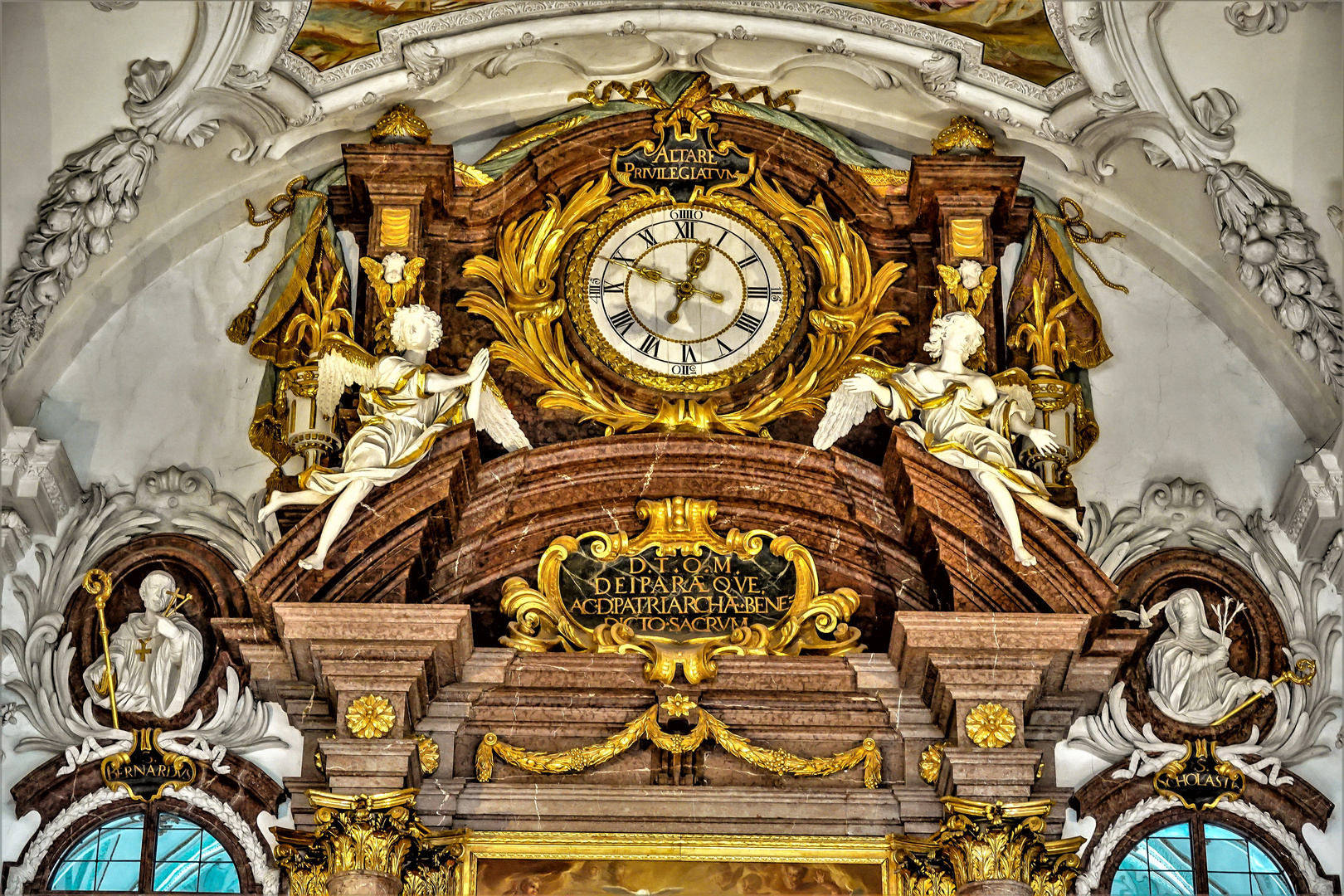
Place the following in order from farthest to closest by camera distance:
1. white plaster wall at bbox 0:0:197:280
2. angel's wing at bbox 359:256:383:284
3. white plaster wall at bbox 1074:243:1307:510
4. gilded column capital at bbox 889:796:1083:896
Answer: white plaster wall at bbox 1074:243:1307:510
angel's wing at bbox 359:256:383:284
white plaster wall at bbox 0:0:197:280
gilded column capital at bbox 889:796:1083:896

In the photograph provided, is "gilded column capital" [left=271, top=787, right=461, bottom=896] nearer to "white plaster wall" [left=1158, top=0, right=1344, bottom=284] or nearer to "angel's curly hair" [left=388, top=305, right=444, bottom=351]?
"angel's curly hair" [left=388, top=305, right=444, bottom=351]

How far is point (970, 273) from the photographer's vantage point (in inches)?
657

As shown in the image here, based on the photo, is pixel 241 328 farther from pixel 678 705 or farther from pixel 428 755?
pixel 678 705

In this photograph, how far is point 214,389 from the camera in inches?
661

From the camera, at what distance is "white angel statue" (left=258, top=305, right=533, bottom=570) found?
15.4 metres

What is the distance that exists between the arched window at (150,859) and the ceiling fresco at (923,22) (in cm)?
514

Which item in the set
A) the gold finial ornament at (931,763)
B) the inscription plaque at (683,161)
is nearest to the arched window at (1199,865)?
the gold finial ornament at (931,763)

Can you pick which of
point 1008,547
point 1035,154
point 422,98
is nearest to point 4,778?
point 422,98

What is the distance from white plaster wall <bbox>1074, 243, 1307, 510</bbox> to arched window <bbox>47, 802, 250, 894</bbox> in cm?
622

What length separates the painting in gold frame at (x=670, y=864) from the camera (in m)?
15.4

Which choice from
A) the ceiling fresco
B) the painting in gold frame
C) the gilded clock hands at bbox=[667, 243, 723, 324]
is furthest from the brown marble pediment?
the ceiling fresco

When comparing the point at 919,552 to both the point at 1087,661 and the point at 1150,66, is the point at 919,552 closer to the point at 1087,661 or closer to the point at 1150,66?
the point at 1087,661

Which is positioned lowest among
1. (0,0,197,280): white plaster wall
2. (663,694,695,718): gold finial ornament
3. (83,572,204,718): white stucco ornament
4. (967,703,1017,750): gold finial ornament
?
(967,703,1017,750): gold finial ornament

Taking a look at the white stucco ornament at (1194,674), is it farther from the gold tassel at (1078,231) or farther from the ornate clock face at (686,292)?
the ornate clock face at (686,292)
